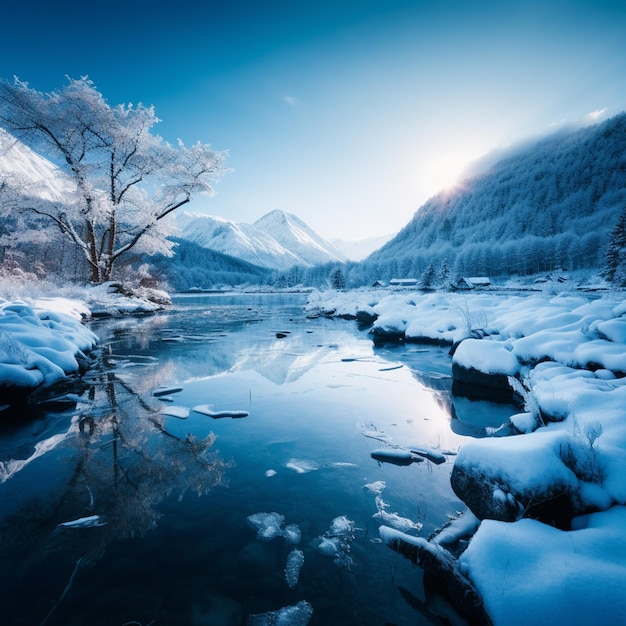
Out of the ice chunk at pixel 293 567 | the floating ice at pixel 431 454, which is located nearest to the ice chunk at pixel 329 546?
the ice chunk at pixel 293 567

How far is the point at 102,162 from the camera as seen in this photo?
19172 mm

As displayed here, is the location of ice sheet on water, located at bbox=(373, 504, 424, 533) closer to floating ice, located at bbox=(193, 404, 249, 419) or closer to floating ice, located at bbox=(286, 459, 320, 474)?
floating ice, located at bbox=(286, 459, 320, 474)

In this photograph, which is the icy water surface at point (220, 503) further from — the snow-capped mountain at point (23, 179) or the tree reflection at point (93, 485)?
the snow-capped mountain at point (23, 179)

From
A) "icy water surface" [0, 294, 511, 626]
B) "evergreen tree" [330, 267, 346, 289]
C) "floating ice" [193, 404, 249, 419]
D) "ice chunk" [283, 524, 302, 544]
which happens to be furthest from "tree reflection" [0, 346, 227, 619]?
"evergreen tree" [330, 267, 346, 289]

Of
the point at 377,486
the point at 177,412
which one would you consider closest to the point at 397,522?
the point at 377,486

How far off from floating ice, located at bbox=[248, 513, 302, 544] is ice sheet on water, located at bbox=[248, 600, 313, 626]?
0.62 metres

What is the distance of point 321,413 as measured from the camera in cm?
590

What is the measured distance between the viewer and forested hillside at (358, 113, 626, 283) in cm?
9319

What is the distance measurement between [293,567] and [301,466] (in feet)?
5.04

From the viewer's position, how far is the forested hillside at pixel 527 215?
3669 inches

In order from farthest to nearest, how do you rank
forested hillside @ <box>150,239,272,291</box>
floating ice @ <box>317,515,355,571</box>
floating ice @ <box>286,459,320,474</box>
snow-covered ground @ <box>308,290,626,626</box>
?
forested hillside @ <box>150,239,272,291</box>
floating ice @ <box>286,459,320,474</box>
floating ice @ <box>317,515,355,571</box>
snow-covered ground @ <box>308,290,626,626</box>

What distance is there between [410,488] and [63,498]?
152 inches

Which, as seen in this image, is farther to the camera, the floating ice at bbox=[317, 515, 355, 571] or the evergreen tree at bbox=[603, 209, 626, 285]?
the evergreen tree at bbox=[603, 209, 626, 285]

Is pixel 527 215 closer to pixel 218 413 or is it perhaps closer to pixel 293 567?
pixel 218 413
